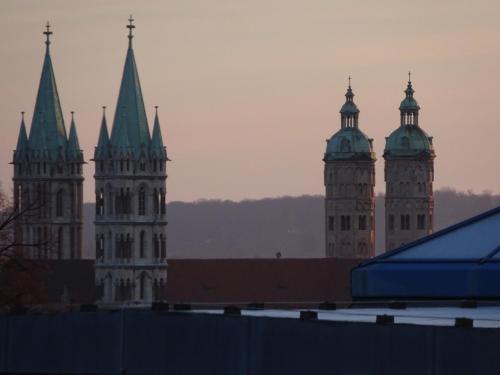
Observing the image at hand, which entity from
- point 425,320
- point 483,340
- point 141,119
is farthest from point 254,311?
point 141,119

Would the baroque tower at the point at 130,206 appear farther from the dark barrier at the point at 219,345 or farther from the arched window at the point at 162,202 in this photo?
the dark barrier at the point at 219,345

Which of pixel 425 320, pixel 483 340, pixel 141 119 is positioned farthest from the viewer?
pixel 141 119

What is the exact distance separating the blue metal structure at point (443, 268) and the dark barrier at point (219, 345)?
31.8 ft

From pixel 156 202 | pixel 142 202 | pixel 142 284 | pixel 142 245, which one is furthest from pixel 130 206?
pixel 142 284

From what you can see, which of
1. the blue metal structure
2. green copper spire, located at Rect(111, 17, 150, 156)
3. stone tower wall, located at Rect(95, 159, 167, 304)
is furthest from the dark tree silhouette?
stone tower wall, located at Rect(95, 159, 167, 304)

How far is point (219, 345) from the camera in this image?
3878 centimetres

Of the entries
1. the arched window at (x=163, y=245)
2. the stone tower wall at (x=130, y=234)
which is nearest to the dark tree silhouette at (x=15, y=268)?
the stone tower wall at (x=130, y=234)

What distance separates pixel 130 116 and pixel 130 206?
7.09 m

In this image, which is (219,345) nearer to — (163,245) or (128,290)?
(128,290)

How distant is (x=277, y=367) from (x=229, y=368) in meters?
0.70

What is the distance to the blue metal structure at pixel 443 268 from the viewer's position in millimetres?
47938

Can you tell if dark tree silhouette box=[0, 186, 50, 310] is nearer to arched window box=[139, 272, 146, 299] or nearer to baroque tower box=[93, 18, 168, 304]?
baroque tower box=[93, 18, 168, 304]

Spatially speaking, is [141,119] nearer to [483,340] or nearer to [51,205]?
[51,205]

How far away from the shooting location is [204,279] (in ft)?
653
